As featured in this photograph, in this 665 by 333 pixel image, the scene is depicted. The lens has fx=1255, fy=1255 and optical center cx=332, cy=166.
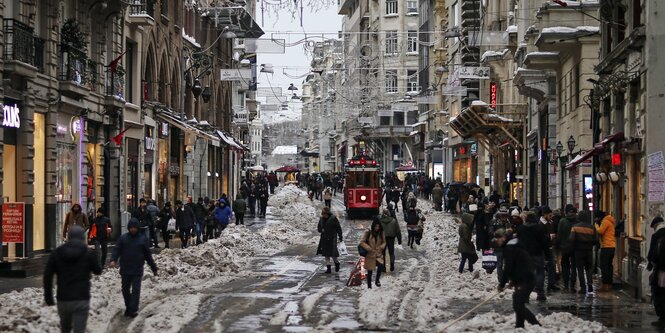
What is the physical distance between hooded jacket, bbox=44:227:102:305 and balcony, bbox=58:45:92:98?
1960cm

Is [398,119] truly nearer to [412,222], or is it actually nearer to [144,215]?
[412,222]

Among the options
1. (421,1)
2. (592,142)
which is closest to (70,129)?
(592,142)

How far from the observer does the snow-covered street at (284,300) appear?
59.3 ft

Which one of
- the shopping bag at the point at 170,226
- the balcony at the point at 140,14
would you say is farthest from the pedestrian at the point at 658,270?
the balcony at the point at 140,14

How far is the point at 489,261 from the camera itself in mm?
27656

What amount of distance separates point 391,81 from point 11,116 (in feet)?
278

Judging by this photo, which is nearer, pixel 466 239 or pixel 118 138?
pixel 466 239

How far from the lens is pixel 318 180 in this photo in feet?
284

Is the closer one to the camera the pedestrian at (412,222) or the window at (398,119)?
the pedestrian at (412,222)

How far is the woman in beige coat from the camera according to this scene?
25047 millimetres

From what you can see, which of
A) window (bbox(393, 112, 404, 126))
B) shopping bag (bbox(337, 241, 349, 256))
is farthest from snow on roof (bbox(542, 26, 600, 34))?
window (bbox(393, 112, 404, 126))

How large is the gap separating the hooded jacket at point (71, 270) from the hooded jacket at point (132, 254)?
14.4 ft

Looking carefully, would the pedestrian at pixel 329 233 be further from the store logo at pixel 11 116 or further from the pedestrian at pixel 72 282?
the pedestrian at pixel 72 282

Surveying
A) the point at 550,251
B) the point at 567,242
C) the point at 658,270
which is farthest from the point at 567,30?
the point at 658,270
